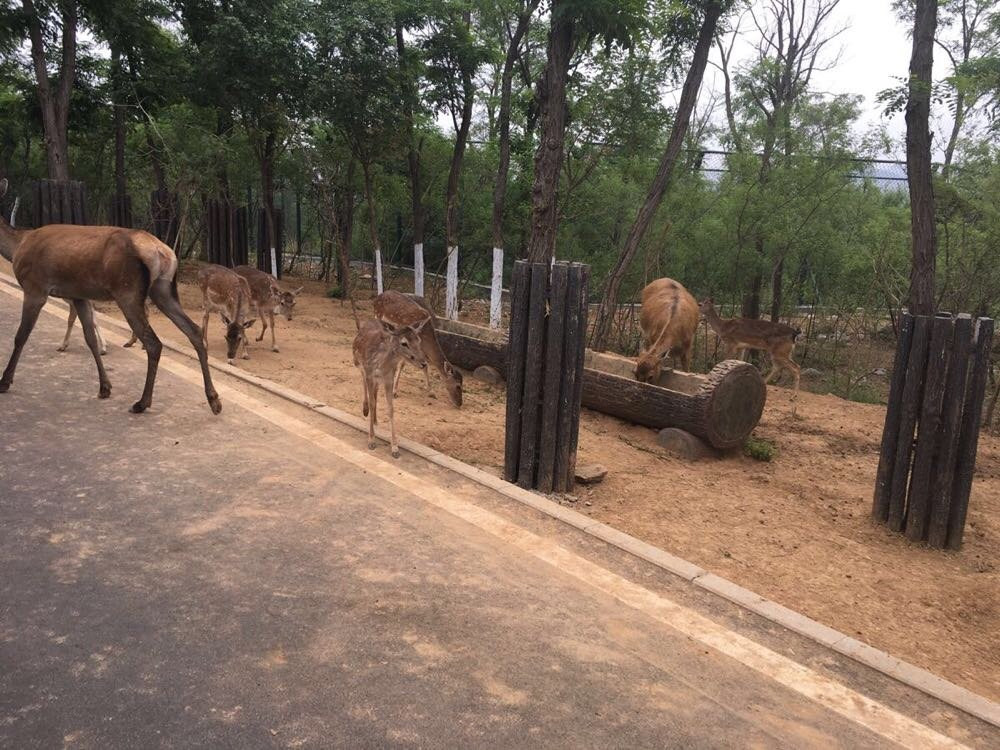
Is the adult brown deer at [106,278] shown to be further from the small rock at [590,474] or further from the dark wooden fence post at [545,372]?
the small rock at [590,474]

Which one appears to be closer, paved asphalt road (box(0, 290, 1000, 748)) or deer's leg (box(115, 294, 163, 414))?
paved asphalt road (box(0, 290, 1000, 748))

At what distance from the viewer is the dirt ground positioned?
14.8 feet

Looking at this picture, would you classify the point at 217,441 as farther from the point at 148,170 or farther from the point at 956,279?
the point at 148,170

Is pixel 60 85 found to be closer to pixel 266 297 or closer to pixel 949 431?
pixel 266 297

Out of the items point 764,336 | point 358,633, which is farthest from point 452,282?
point 358,633

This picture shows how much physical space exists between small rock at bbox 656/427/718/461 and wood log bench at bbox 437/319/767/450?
7 centimetres

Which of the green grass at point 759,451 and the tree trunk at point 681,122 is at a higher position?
the tree trunk at point 681,122

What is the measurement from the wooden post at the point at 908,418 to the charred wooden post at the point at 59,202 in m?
12.9

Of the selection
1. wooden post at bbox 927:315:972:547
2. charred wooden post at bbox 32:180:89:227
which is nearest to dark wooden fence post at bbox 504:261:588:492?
wooden post at bbox 927:315:972:547

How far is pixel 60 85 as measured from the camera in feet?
56.8

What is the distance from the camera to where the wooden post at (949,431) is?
560cm

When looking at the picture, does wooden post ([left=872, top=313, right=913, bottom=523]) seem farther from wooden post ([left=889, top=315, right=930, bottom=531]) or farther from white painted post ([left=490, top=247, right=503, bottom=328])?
white painted post ([left=490, top=247, right=503, bottom=328])

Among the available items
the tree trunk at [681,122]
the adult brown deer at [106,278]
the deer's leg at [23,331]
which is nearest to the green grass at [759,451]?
the tree trunk at [681,122]

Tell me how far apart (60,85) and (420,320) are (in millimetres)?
13436
